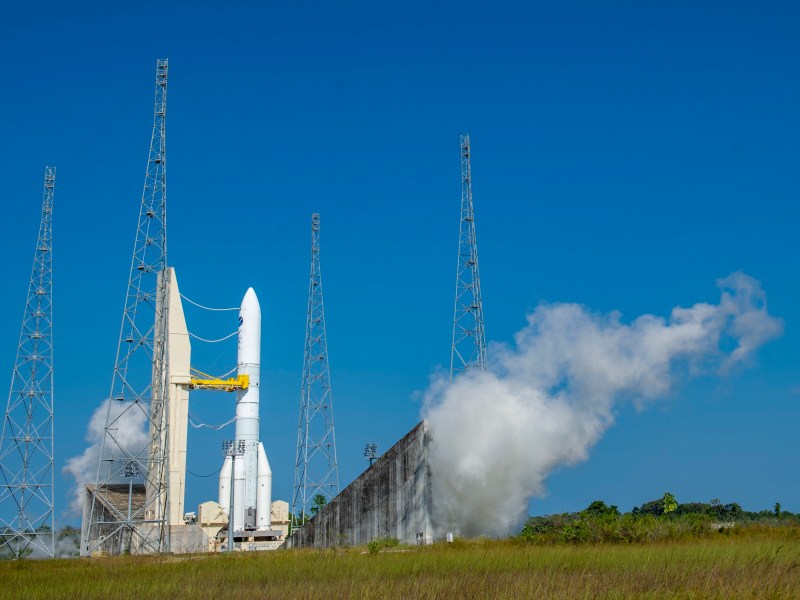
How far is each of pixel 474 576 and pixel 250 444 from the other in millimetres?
46121

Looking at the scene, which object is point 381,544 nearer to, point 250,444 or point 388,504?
point 388,504

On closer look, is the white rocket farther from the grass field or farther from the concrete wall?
the grass field

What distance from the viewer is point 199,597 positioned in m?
17.8

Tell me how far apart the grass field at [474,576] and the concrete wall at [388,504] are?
527 inches

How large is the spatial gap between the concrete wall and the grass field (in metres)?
13.4

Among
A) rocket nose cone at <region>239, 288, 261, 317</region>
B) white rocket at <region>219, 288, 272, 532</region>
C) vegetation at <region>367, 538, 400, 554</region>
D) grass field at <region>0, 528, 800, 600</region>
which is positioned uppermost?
rocket nose cone at <region>239, 288, 261, 317</region>

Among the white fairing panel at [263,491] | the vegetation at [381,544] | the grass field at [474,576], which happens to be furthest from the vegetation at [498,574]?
the white fairing panel at [263,491]

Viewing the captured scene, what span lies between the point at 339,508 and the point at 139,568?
18879 millimetres

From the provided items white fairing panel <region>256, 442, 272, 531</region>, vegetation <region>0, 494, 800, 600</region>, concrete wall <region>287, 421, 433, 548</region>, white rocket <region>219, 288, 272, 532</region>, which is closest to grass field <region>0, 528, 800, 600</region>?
vegetation <region>0, 494, 800, 600</region>

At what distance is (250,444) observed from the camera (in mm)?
63844

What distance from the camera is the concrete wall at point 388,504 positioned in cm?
4084

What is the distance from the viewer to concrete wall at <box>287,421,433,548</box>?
40.8 meters

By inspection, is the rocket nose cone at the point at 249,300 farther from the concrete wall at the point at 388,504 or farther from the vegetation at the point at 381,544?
the vegetation at the point at 381,544

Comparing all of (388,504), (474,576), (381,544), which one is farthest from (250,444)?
(474,576)
